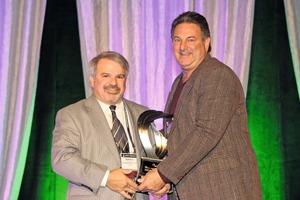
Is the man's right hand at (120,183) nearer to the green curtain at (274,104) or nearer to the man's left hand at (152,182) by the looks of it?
the man's left hand at (152,182)

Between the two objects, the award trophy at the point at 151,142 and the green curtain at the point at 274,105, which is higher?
the green curtain at the point at 274,105

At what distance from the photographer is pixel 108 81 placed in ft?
9.18

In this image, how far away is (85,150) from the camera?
8.70ft

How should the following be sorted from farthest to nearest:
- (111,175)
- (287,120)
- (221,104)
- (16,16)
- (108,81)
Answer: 1. (287,120)
2. (16,16)
3. (108,81)
4. (111,175)
5. (221,104)

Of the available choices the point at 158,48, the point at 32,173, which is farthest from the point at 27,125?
the point at 158,48

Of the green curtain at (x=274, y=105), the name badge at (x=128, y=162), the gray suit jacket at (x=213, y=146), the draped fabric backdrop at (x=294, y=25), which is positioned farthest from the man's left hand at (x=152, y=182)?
the draped fabric backdrop at (x=294, y=25)

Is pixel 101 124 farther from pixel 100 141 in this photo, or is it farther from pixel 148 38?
pixel 148 38

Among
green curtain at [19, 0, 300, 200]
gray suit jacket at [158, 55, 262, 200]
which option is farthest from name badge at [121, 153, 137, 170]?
green curtain at [19, 0, 300, 200]

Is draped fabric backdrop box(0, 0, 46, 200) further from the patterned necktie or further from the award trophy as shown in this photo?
the award trophy

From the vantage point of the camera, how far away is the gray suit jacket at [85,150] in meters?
2.52

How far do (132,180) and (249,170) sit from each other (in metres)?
0.63

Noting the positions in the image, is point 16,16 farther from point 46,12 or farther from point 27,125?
point 27,125

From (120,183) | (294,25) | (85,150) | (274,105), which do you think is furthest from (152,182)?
(294,25)

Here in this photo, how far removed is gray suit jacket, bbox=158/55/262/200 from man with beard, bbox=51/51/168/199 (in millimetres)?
317
